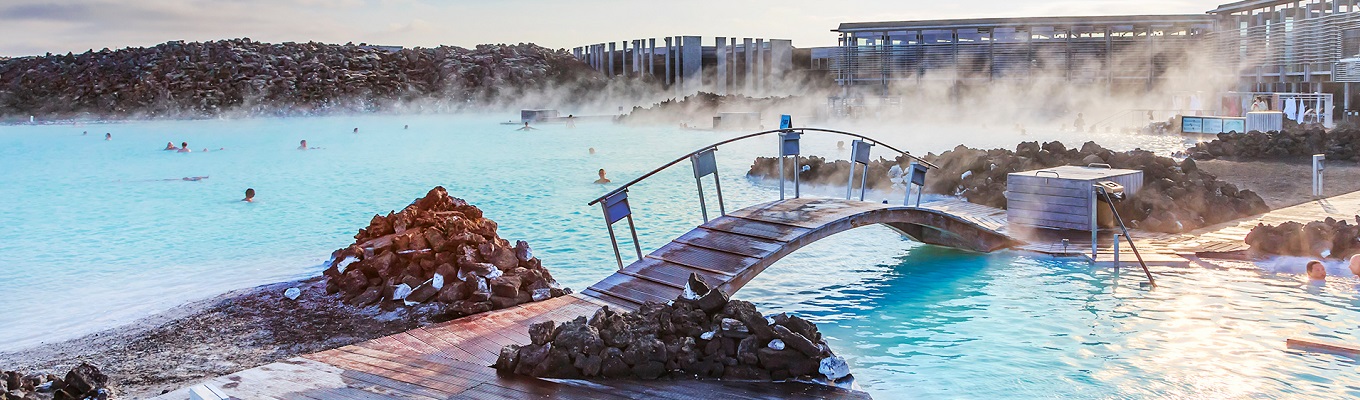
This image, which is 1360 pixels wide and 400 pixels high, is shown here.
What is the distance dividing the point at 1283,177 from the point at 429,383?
14869 millimetres

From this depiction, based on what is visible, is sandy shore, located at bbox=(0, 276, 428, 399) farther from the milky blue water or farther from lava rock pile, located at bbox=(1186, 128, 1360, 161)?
lava rock pile, located at bbox=(1186, 128, 1360, 161)

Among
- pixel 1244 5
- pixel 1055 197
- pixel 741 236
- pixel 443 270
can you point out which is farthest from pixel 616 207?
pixel 1244 5

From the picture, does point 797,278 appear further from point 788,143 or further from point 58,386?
point 58,386

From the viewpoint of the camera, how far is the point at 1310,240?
33.0ft

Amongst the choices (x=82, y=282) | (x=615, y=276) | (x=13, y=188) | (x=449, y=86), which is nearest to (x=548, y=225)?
(x=82, y=282)

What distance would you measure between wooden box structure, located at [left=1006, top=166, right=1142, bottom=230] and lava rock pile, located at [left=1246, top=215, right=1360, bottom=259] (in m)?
1.67

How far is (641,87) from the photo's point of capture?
5547 cm

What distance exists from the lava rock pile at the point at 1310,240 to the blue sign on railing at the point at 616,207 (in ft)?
21.0

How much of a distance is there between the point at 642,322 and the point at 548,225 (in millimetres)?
9706

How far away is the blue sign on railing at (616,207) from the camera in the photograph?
830 centimetres

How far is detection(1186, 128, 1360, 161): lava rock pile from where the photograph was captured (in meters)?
18.1

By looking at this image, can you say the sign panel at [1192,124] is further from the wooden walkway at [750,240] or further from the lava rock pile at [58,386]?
the lava rock pile at [58,386]

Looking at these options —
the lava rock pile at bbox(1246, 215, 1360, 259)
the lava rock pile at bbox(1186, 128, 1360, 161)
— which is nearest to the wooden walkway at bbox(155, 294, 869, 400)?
the lava rock pile at bbox(1246, 215, 1360, 259)

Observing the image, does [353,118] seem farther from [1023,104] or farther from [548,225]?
[548,225]
